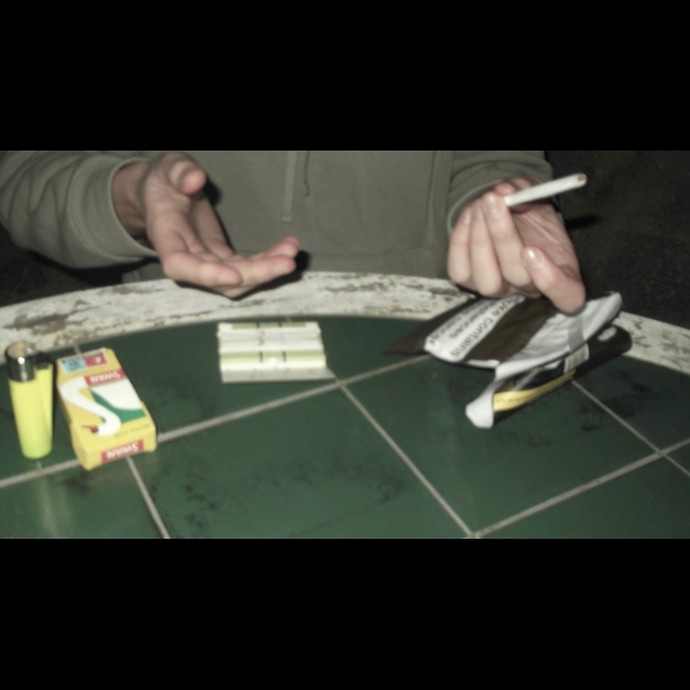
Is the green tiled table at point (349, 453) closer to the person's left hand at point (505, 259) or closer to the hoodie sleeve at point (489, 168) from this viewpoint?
the person's left hand at point (505, 259)

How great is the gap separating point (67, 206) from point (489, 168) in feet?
1.84

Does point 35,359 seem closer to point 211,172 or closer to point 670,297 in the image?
point 211,172

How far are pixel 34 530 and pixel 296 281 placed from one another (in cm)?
41

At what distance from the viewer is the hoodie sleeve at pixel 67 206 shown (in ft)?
2.41

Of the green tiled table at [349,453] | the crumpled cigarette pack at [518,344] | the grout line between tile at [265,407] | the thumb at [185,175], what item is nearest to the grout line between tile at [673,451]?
the green tiled table at [349,453]

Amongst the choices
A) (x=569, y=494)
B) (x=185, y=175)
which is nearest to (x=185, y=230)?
(x=185, y=175)

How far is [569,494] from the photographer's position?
0.51m

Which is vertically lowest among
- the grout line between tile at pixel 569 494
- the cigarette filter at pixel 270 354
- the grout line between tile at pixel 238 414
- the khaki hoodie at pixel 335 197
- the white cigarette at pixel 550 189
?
the grout line between tile at pixel 569 494

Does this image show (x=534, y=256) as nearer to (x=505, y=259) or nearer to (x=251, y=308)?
(x=505, y=259)

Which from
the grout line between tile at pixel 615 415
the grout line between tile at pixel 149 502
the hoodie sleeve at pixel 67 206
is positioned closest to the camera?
the grout line between tile at pixel 149 502

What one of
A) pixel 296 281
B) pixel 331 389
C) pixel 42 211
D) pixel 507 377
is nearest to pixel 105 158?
pixel 42 211

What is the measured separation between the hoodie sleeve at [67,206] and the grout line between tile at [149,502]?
0.93 ft

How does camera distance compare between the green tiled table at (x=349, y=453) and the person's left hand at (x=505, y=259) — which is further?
the person's left hand at (x=505, y=259)

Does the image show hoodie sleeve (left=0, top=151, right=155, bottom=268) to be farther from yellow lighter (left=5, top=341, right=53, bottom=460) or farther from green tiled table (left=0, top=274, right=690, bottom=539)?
yellow lighter (left=5, top=341, right=53, bottom=460)
